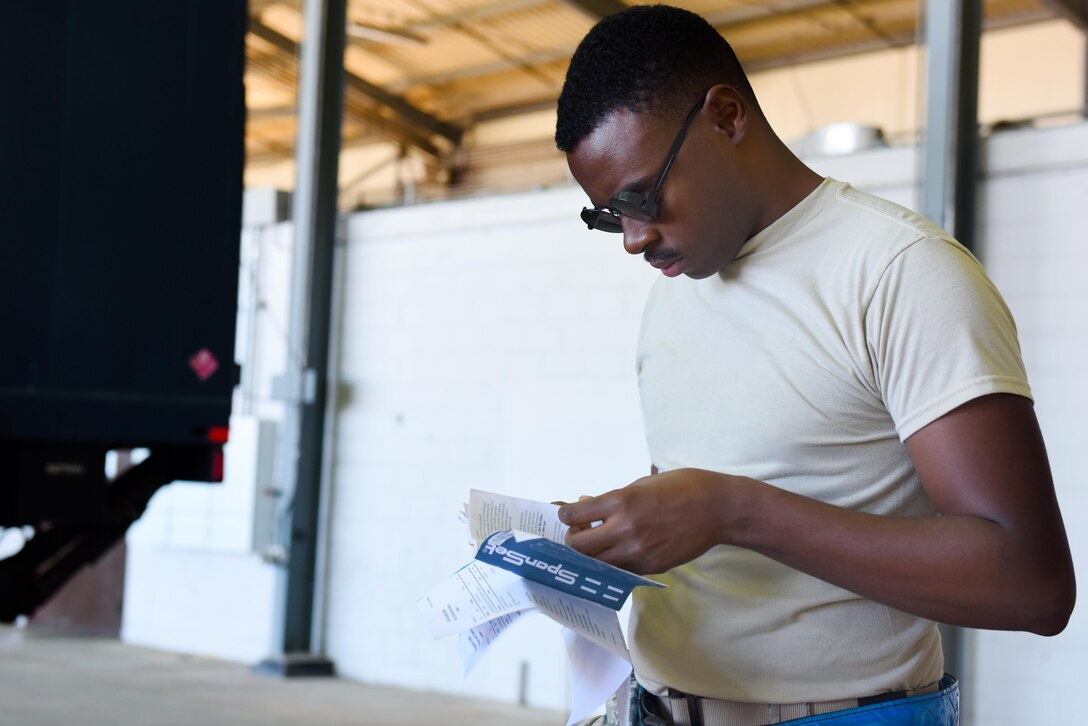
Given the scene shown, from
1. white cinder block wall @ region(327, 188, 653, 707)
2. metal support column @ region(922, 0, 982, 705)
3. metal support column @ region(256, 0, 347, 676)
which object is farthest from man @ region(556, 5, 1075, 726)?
metal support column @ region(256, 0, 347, 676)

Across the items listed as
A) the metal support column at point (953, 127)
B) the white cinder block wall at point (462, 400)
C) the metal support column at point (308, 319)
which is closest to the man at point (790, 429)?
the metal support column at point (953, 127)

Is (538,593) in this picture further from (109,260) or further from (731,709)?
(109,260)

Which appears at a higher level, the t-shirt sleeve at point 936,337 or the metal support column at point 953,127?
the metal support column at point 953,127

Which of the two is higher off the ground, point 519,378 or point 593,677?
point 519,378

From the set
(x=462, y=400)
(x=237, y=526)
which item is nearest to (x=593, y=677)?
(x=462, y=400)

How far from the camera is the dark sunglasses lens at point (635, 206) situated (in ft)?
4.60

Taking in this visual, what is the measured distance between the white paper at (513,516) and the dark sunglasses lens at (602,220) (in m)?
0.35

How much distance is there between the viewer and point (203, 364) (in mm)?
5309

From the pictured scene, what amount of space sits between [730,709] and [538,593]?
0.86ft

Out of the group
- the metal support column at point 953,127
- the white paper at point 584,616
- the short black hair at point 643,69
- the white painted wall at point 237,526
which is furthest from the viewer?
the white painted wall at point 237,526

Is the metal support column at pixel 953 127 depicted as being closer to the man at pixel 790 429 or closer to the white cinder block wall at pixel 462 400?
the white cinder block wall at pixel 462 400

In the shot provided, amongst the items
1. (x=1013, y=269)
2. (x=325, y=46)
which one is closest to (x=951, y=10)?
(x=1013, y=269)

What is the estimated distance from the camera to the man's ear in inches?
55.0

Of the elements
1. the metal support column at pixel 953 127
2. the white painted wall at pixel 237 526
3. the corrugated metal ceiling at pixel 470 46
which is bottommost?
the white painted wall at pixel 237 526
